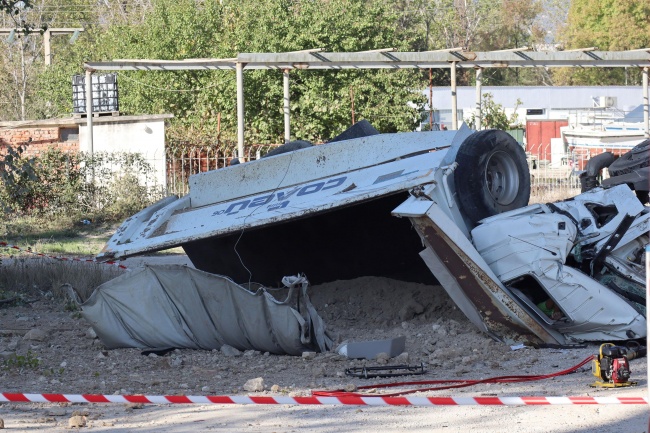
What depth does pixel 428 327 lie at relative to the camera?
9391mm

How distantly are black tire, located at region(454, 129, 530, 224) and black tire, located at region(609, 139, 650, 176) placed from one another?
4.43ft

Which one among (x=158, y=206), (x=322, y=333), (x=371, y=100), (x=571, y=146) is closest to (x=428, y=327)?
(x=322, y=333)

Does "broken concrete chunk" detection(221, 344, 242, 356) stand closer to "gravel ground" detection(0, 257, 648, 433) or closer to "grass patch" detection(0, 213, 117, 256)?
"gravel ground" detection(0, 257, 648, 433)

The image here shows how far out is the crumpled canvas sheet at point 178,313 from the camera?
848cm

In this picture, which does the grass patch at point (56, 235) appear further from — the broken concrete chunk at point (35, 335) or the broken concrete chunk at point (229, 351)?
the broken concrete chunk at point (229, 351)

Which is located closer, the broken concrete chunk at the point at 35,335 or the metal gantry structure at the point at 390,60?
the broken concrete chunk at the point at 35,335

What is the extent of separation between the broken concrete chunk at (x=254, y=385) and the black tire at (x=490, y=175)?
9.29ft

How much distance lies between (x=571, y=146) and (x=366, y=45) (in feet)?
28.5

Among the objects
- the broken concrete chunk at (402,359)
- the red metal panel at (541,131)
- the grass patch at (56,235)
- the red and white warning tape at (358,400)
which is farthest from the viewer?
the red metal panel at (541,131)

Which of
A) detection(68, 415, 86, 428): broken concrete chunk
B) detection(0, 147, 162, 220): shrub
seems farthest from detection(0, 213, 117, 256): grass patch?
detection(68, 415, 86, 428): broken concrete chunk

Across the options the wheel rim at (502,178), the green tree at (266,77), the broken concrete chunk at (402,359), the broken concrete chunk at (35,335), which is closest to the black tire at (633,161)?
the wheel rim at (502,178)

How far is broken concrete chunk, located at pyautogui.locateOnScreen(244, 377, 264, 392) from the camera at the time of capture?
6996 millimetres

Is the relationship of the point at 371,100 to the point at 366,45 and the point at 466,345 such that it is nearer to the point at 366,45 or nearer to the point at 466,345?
the point at 366,45

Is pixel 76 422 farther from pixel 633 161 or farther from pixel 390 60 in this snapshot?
pixel 390 60
